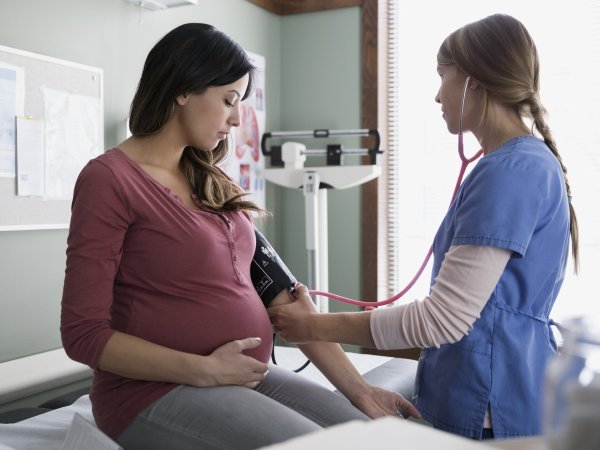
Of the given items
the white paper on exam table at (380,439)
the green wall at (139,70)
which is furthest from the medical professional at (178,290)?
the green wall at (139,70)

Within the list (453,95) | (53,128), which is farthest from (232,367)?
(53,128)

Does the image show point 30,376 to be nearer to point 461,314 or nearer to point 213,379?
point 213,379

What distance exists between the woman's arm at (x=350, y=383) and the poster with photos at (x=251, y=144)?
1.84 meters

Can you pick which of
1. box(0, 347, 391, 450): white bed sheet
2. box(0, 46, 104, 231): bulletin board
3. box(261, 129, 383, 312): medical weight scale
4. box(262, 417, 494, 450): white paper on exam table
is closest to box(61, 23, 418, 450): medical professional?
box(0, 347, 391, 450): white bed sheet

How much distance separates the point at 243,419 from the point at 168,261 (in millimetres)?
333

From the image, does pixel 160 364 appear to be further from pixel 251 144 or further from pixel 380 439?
pixel 251 144

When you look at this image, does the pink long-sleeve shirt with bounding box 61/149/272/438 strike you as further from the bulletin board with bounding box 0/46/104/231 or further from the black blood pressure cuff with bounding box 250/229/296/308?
the bulletin board with bounding box 0/46/104/231

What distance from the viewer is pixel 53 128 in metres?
2.38

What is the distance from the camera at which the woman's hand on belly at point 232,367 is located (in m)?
1.23

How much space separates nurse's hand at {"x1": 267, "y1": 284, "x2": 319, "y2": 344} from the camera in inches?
55.5

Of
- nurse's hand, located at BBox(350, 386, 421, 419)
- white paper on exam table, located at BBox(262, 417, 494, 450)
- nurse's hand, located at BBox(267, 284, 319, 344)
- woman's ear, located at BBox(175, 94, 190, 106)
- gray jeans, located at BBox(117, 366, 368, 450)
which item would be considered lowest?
nurse's hand, located at BBox(350, 386, 421, 419)

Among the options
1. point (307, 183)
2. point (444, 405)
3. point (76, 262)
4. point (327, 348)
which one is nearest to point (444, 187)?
point (307, 183)

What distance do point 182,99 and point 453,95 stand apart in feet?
1.87

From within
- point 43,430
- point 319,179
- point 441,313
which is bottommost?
point 43,430
